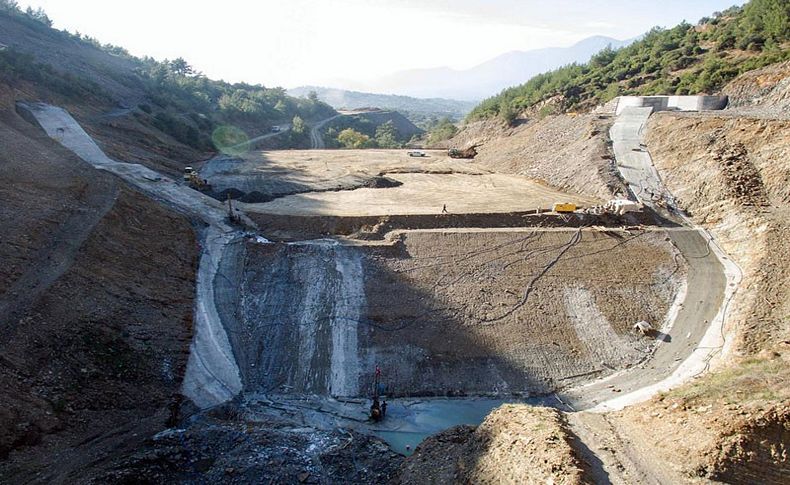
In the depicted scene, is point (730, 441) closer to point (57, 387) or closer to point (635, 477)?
point (635, 477)

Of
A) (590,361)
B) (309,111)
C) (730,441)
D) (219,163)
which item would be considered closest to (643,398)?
(590,361)

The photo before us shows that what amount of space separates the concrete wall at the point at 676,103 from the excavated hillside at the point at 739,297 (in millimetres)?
1469

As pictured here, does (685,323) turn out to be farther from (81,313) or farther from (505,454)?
(81,313)

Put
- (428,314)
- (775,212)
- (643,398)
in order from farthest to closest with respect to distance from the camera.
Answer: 1. (775,212)
2. (428,314)
3. (643,398)

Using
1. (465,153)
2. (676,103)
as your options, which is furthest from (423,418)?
(465,153)

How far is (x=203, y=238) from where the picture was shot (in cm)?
2502

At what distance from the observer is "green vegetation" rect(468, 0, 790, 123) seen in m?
36.7

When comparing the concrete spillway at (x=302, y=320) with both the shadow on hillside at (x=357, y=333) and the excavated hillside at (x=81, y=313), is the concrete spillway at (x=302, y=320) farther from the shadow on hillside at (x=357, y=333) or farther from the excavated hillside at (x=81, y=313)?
the excavated hillside at (x=81, y=313)

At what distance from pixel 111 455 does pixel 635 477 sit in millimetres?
11923

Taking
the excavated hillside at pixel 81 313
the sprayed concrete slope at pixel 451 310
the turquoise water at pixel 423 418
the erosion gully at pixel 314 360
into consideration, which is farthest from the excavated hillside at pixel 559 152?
the excavated hillside at pixel 81 313

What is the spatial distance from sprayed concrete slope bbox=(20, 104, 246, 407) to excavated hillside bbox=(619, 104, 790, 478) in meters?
→ 12.9

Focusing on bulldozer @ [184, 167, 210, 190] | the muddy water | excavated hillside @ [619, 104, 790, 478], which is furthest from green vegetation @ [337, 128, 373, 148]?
the muddy water

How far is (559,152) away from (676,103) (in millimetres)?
9269

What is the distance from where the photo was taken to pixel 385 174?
38125mm
